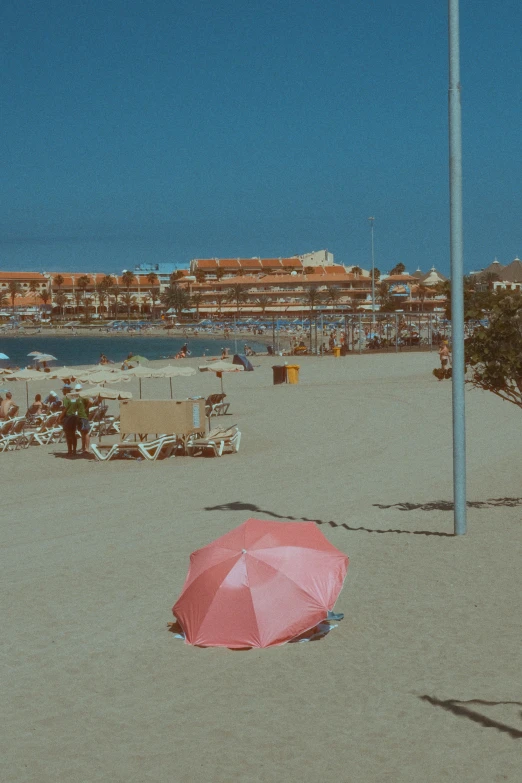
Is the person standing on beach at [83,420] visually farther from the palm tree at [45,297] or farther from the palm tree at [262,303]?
the palm tree at [45,297]

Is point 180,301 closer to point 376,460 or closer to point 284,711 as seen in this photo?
point 376,460

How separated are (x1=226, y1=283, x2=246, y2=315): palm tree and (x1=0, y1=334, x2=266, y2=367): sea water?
652 inches

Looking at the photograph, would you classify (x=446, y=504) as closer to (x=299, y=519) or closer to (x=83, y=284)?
(x=299, y=519)

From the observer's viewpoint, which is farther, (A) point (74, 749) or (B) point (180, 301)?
(B) point (180, 301)

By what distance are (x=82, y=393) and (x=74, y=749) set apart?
13049 mm

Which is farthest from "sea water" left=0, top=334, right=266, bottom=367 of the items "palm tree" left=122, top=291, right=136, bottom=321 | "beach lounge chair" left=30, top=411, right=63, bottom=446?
"beach lounge chair" left=30, top=411, right=63, bottom=446

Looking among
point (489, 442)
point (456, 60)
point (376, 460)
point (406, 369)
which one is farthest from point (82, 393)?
point (406, 369)

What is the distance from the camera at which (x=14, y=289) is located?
15388cm

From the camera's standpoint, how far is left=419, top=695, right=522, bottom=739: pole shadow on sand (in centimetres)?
520

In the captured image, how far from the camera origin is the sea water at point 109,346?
7706 cm

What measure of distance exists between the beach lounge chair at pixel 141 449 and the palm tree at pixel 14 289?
141m

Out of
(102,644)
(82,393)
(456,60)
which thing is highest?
(456,60)

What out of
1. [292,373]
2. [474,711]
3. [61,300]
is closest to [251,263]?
[61,300]

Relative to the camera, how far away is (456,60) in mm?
9617
